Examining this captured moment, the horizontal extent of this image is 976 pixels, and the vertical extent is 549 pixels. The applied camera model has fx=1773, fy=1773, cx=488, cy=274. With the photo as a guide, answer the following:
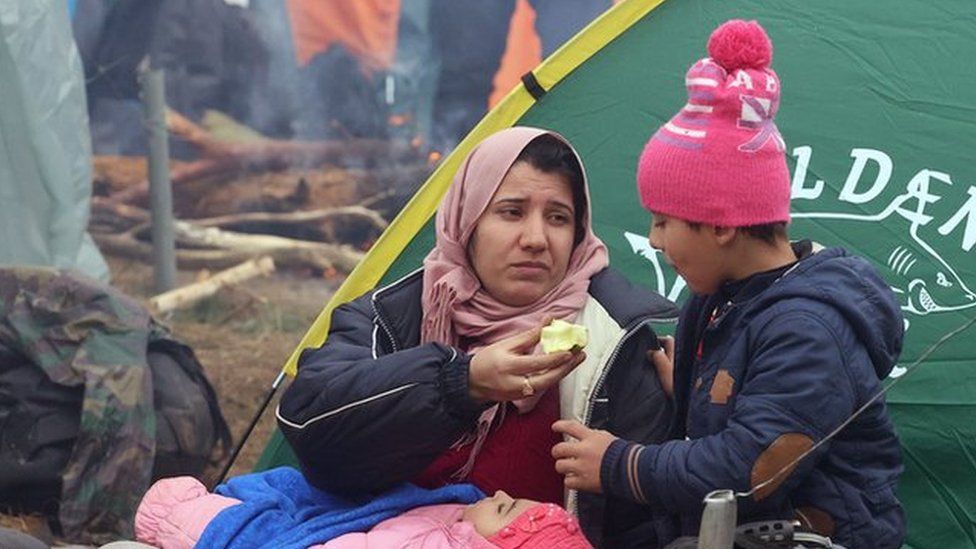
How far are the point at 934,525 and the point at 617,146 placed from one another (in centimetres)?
102

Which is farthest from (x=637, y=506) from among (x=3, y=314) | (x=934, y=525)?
(x=3, y=314)

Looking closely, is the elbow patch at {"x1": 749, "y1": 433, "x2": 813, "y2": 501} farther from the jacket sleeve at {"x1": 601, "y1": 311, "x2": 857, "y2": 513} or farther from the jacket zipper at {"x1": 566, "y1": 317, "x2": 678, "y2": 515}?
the jacket zipper at {"x1": 566, "y1": 317, "x2": 678, "y2": 515}

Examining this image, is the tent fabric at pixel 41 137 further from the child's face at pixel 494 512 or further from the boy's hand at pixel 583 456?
the boy's hand at pixel 583 456

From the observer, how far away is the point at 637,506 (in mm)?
3021

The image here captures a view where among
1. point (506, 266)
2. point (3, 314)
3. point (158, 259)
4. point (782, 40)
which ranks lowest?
point (158, 259)

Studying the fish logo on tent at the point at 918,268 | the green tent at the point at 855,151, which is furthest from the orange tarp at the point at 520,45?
the fish logo on tent at the point at 918,268

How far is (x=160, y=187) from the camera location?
21.5 feet

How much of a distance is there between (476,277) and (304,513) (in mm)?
505

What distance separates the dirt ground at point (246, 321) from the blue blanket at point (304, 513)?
2876mm

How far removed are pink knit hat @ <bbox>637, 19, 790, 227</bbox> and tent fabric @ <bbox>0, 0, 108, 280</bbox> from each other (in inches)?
135

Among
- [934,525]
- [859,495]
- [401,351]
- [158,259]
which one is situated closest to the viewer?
[859,495]

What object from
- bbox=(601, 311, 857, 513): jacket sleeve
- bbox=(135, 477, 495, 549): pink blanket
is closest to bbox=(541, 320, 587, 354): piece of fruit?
bbox=(601, 311, 857, 513): jacket sleeve

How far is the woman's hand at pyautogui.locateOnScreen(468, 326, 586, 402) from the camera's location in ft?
8.86

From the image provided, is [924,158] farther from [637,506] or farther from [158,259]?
[158,259]
